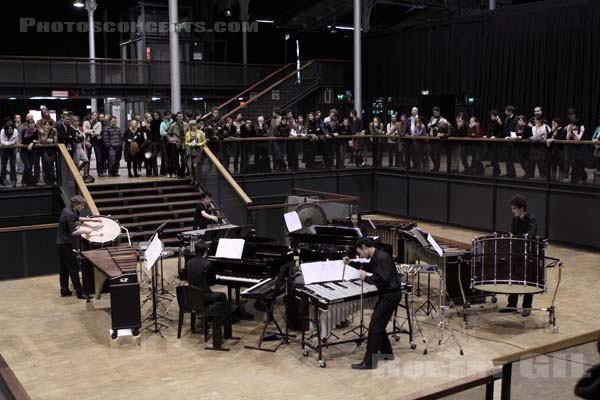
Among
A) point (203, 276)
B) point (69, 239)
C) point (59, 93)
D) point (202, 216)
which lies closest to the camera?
point (203, 276)

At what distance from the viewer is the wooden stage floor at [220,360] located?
8.49m

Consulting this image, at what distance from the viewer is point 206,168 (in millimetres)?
19078

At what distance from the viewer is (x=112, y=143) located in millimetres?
20297

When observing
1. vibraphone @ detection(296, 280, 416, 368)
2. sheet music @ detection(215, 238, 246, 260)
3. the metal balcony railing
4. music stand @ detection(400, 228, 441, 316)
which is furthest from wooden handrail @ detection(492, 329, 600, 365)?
the metal balcony railing

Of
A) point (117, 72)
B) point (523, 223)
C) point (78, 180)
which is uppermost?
point (117, 72)

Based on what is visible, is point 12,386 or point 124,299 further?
point 124,299

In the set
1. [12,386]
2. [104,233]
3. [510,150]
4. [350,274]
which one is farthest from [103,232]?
[510,150]

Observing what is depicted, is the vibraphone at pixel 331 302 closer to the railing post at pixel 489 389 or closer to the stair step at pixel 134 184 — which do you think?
the railing post at pixel 489 389

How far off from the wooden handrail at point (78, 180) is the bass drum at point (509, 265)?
877 centimetres

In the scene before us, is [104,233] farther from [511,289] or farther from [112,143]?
[112,143]

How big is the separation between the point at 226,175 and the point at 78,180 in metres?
3.72

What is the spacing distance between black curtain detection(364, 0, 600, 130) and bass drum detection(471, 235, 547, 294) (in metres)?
13.6

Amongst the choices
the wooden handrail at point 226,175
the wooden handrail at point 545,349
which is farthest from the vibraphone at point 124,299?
the wooden handrail at point 545,349

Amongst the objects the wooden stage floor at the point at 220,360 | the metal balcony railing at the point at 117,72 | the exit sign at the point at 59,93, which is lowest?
the wooden stage floor at the point at 220,360
